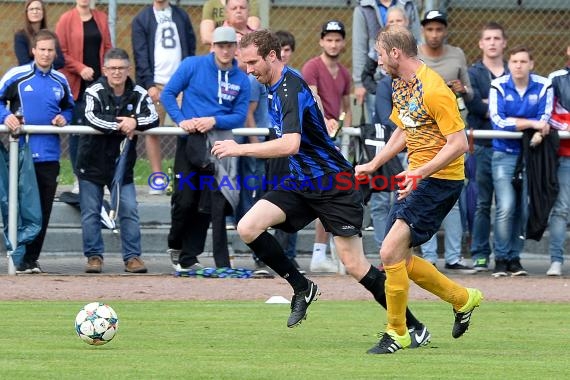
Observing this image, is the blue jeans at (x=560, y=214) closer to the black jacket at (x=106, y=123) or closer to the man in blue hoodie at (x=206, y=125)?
the man in blue hoodie at (x=206, y=125)

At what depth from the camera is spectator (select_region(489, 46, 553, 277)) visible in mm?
13336

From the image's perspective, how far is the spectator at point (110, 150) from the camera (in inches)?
511

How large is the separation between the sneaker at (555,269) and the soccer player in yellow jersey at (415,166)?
502 cm

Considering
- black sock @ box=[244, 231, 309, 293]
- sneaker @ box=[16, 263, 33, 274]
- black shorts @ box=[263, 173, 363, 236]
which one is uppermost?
black shorts @ box=[263, 173, 363, 236]

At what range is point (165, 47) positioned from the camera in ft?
47.3

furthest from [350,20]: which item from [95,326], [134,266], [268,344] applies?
[95,326]

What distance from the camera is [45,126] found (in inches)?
510

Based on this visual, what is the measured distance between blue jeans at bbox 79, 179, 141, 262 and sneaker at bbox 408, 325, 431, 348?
517 cm

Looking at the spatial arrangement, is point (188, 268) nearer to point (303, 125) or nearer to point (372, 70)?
point (372, 70)

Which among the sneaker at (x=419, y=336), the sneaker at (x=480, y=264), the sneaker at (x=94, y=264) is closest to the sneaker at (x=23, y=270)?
the sneaker at (x=94, y=264)

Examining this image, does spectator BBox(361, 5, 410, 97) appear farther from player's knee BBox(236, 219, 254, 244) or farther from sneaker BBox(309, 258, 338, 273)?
player's knee BBox(236, 219, 254, 244)

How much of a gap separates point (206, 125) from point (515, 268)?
11.7 ft

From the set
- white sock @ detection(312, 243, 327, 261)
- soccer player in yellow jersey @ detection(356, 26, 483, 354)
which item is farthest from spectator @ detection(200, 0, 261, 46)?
soccer player in yellow jersey @ detection(356, 26, 483, 354)

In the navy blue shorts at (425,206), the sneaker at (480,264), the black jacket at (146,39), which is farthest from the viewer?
the black jacket at (146,39)
